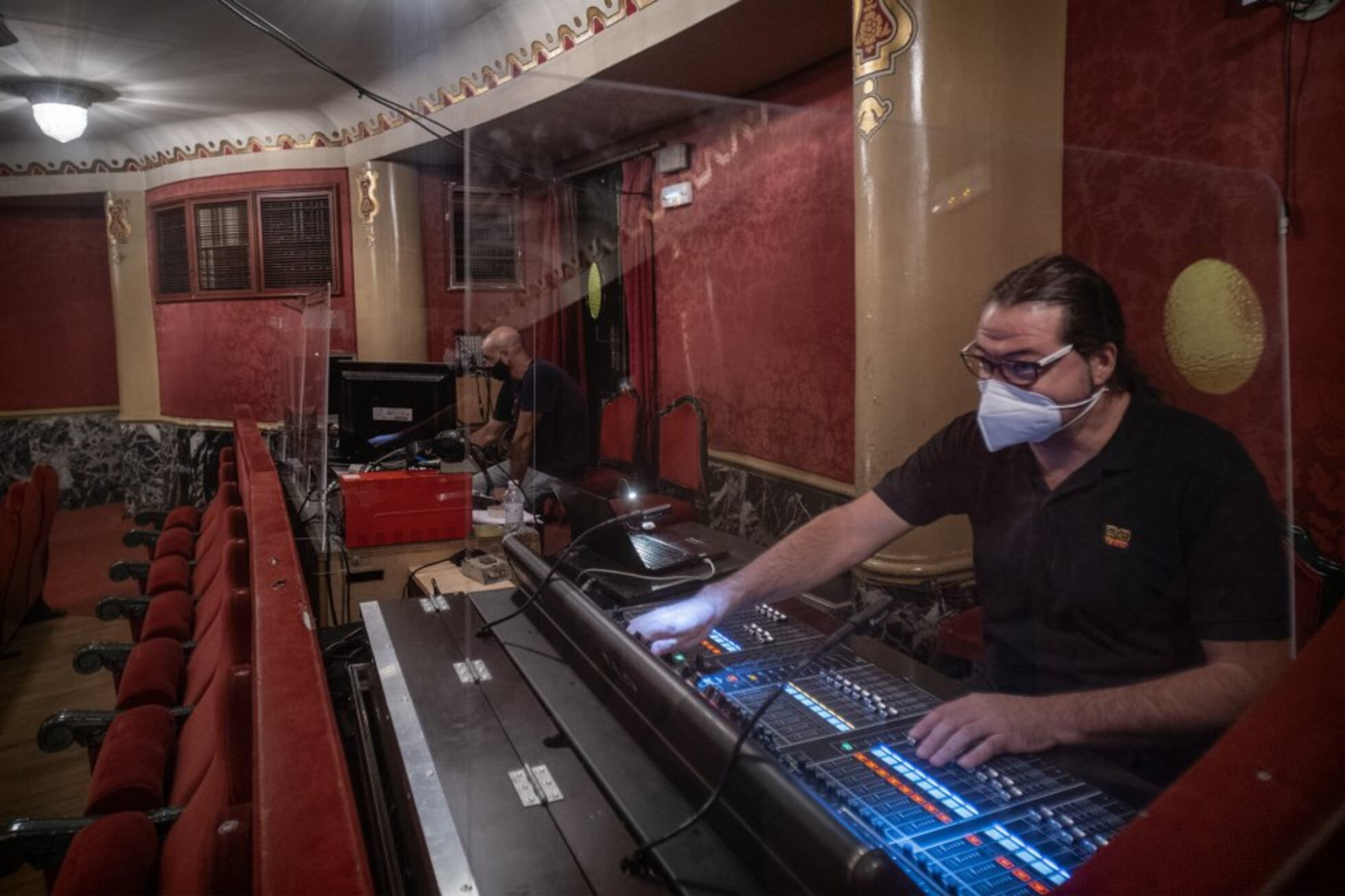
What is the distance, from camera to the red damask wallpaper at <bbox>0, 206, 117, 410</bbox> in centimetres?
711

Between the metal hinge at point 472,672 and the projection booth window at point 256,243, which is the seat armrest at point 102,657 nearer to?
the metal hinge at point 472,672

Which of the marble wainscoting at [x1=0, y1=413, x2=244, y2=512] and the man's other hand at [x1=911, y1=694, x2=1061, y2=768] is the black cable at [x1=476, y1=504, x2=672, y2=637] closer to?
the man's other hand at [x1=911, y1=694, x2=1061, y2=768]

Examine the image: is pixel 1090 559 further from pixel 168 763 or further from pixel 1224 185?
pixel 168 763

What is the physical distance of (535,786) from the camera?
781mm

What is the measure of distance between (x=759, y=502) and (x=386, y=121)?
395 centimetres

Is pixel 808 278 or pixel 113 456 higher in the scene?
pixel 808 278

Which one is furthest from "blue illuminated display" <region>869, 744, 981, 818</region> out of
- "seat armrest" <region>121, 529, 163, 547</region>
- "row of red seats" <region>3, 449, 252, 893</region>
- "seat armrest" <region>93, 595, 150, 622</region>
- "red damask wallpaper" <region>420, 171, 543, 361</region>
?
"red damask wallpaper" <region>420, 171, 543, 361</region>

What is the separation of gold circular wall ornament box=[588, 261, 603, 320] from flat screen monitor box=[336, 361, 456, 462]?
151 centimetres

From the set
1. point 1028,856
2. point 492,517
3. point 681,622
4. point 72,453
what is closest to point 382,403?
point 492,517

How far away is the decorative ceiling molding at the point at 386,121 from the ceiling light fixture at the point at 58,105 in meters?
1.00

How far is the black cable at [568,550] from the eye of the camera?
3.99 ft

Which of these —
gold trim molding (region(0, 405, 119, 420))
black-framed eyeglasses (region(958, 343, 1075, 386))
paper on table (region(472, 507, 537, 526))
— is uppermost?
black-framed eyeglasses (region(958, 343, 1075, 386))

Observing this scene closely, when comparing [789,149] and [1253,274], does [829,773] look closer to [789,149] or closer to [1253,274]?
[1253,274]

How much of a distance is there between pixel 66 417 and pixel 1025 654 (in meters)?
8.55
